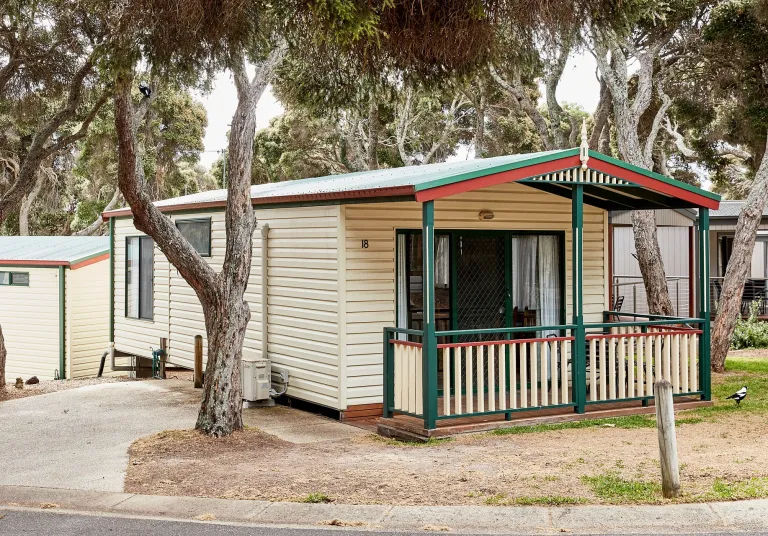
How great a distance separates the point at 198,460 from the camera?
28.2ft

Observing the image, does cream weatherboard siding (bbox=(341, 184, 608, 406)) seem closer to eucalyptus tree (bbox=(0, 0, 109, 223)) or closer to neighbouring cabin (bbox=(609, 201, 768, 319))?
eucalyptus tree (bbox=(0, 0, 109, 223))

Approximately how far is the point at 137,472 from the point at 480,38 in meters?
6.03

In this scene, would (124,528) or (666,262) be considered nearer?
(124,528)

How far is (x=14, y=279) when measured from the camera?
20359 millimetres

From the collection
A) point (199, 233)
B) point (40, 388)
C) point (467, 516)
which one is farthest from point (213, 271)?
point (40, 388)

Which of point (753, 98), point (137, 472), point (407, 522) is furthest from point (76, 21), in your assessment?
point (753, 98)

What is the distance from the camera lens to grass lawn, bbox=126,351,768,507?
23.0ft

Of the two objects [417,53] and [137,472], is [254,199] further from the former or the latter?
[137,472]

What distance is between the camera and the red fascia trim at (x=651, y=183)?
34.8 feet

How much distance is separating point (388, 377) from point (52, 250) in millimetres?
13307

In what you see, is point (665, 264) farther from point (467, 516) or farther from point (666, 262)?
point (467, 516)

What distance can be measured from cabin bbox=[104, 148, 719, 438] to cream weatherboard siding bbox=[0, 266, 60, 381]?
8399mm

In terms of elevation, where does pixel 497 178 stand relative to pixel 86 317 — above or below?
above

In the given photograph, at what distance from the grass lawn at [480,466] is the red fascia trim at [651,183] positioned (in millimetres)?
2497
